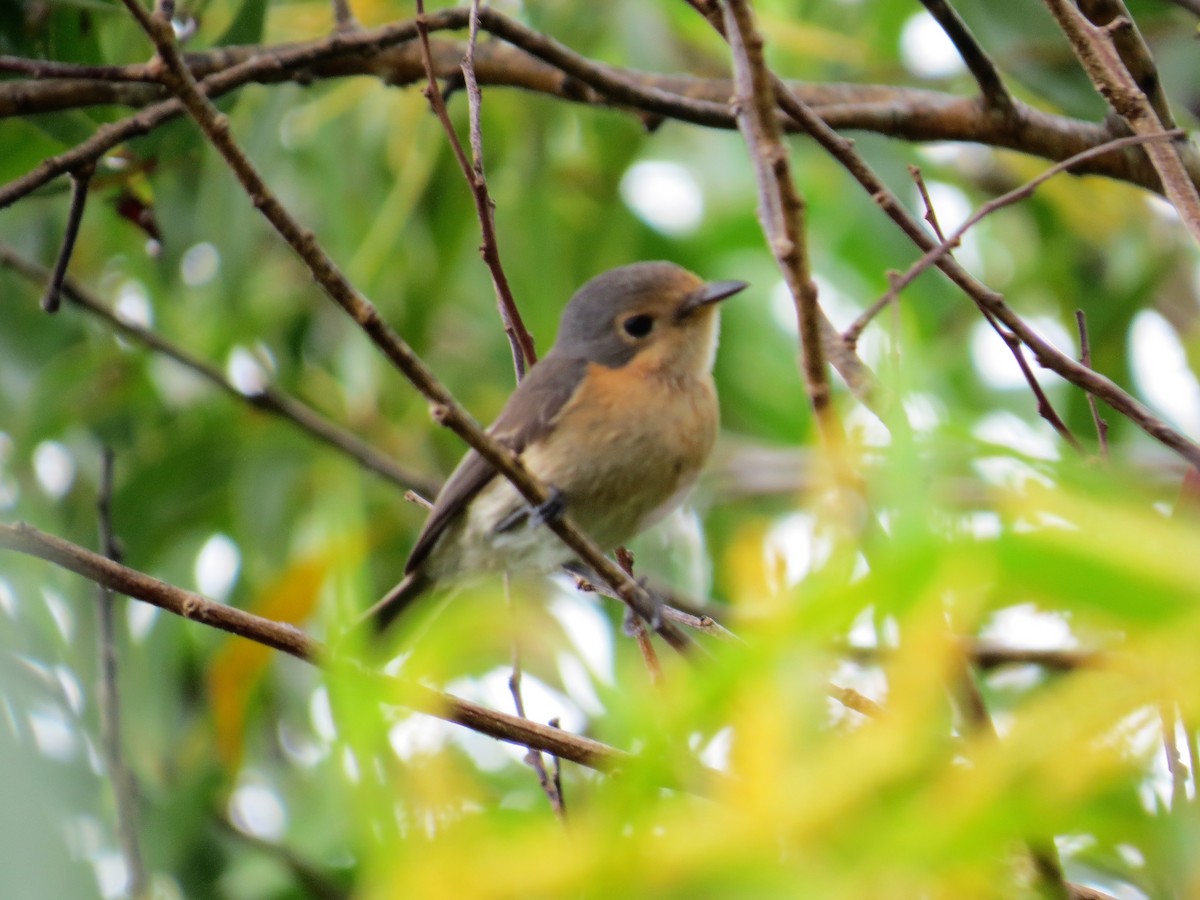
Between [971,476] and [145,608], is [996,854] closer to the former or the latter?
[971,476]

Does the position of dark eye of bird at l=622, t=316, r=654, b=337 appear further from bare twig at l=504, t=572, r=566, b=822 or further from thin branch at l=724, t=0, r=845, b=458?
thin branch at l=724, t=0, r=845, b=458

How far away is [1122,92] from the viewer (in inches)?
87.4

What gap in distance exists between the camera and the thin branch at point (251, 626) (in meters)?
2.02

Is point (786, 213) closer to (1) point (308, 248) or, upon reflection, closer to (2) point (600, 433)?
(1) point (308, 248)

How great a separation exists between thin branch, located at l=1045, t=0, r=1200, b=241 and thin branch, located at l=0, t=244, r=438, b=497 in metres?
2.49

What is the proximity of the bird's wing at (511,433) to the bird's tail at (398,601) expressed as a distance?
64mm

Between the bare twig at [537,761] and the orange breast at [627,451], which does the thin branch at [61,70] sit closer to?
the bare twig at [537,761]

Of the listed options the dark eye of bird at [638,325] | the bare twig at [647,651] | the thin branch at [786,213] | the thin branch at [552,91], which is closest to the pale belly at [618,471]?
the dark eye of bird at [638,325]

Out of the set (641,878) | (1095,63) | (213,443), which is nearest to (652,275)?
(213,443)

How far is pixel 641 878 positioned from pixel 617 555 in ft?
8.42

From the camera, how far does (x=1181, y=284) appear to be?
5.66m

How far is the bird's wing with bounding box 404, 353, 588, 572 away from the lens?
3.77 metres

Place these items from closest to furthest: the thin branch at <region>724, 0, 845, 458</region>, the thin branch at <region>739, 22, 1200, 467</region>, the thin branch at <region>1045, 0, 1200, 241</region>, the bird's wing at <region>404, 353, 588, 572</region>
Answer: the thin branch at <region>724, 0, 845, 458</region>, the thin branch at <region>739, 22, 1200, 467</region>, the thin branch at <region>1045, 0, 1200, 241</region>, the bird's wing at <region>404, 353, 588, 572</region>

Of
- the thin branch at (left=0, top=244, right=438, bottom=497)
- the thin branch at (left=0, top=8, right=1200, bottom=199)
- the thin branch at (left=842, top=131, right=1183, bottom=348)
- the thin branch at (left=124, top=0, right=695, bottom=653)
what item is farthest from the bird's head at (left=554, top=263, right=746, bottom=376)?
the thin branch at (left=124, top=0, right=695, bottom=653)
